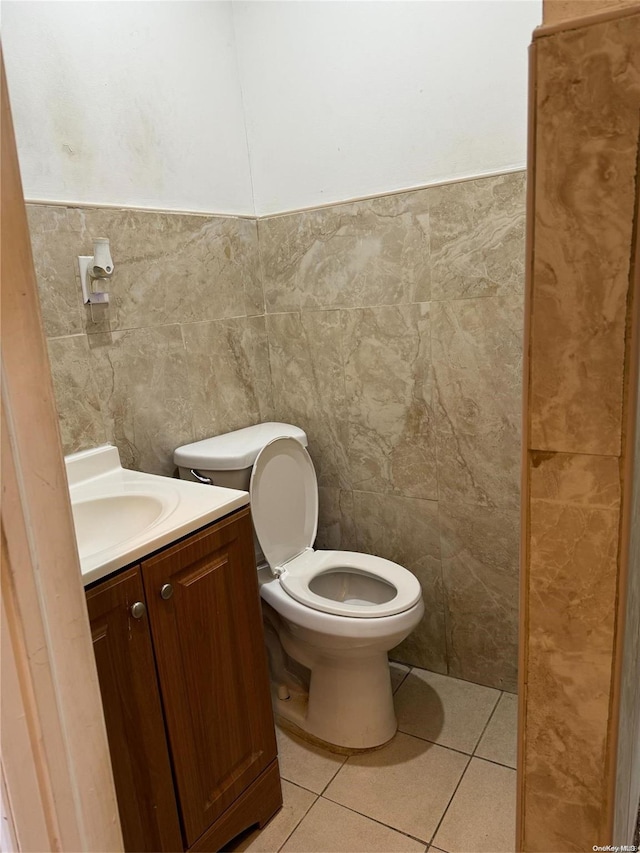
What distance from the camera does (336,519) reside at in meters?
2.15

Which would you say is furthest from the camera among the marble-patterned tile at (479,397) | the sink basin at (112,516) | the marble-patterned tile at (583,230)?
the marble-patterned tile at (479,397)

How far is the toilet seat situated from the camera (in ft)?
5.76

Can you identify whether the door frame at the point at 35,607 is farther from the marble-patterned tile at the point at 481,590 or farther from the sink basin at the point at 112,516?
the marble-patterned tile at the point at 481,590

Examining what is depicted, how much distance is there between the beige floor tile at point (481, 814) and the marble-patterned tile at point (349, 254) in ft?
4.51

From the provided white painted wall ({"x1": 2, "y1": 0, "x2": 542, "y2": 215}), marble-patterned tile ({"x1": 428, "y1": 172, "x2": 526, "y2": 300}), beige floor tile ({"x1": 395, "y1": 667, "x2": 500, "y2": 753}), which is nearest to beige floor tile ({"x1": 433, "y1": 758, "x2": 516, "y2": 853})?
beige floor tile ({"x1": 395, "y1": 667, "x2": 500, "y2": 753})

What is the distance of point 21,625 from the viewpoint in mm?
586

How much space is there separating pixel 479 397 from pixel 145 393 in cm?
100

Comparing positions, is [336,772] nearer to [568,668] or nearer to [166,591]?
[166,591]

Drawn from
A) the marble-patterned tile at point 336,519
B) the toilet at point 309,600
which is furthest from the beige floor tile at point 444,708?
the marble-patterned tile at point 336,519

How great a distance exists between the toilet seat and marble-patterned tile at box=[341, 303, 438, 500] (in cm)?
22

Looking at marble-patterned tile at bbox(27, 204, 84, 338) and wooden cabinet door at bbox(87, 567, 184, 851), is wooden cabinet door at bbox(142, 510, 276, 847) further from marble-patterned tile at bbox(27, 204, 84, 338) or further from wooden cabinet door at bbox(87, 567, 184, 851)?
marble-patterned tile at bbox(27, 204, 84, 338)

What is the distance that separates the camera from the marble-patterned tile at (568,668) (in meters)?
0.55

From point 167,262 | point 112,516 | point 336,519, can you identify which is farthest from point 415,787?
point 167,262

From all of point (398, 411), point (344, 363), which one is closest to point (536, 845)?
point (398, 411)
